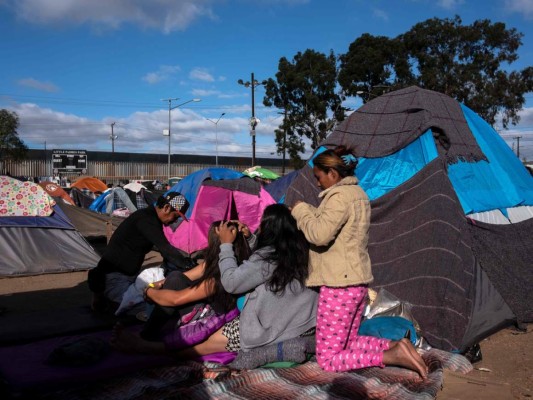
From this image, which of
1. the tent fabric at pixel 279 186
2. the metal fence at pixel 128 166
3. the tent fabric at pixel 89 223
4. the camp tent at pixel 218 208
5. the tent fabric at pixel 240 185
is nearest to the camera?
the camp tent at pixel 218 208

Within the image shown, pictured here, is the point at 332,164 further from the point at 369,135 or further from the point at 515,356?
the point at 369,135

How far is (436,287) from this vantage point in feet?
15.3

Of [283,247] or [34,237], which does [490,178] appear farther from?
[34,237]

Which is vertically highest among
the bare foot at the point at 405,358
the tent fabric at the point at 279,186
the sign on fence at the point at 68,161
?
the sign on fence at the point at 68,161

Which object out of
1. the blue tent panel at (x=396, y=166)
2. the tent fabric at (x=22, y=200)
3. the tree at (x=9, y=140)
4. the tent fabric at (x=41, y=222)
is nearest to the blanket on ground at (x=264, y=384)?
the blue tent panel at (x=396, y=166)

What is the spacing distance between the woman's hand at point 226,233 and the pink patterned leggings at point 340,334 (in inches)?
29.9

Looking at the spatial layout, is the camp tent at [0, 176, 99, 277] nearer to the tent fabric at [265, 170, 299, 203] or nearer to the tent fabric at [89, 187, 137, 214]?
the tent fabric at [265, 170, 299, 203]

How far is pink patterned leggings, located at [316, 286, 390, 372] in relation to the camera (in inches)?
138

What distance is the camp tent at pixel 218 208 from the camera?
10.1 m

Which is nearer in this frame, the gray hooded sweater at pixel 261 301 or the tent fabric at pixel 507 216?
the gray hooded sweater at pixel 261 301

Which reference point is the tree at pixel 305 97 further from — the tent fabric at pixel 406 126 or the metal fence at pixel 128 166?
the tent fabric at pixel 406 126

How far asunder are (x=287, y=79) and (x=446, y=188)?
27.7 meters

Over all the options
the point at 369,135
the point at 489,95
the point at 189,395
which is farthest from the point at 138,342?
the point at 489,95

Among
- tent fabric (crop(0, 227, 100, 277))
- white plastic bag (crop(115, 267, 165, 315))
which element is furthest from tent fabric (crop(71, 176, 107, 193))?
white plastic bag (crop(115, 267, 165, 315))
